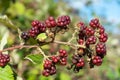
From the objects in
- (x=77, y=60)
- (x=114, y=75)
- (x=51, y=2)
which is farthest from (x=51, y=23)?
(x=51, y=2)

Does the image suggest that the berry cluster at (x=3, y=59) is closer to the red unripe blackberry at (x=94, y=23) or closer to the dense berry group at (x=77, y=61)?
the dense berry group at (x=77, y=61)

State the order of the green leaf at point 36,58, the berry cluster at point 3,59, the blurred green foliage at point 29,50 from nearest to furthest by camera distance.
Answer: the berry cluster at point 3,59 → the green leaf at point 36,58 → the blurred green foliage at point 29,50

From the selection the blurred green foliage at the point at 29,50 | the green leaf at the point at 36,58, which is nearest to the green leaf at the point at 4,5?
the blurred green foliage at the point at 29,50

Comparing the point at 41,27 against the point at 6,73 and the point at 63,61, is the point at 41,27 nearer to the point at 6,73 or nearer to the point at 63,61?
the point at 63,61

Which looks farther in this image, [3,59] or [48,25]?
[48,25]

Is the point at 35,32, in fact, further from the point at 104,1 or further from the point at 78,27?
the point at 104,1

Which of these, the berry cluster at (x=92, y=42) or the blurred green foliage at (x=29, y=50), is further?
the blurred green foliage at (x=29, y=50)

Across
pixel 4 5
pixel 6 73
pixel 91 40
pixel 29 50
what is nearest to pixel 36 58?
pixel 6 73
